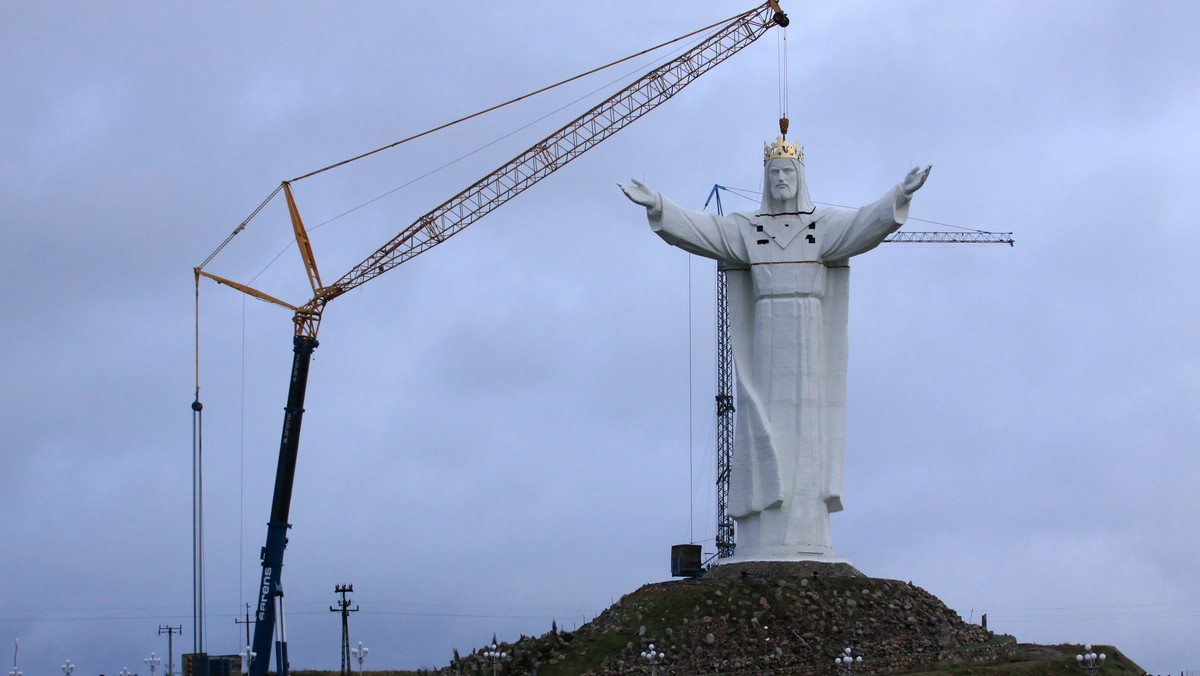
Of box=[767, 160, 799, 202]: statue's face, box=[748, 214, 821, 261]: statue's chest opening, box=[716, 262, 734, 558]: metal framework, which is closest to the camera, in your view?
box=[748, 214, 821, 261]: statue's chest opening

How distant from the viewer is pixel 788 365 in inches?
1978

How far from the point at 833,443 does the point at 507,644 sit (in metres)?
11.4

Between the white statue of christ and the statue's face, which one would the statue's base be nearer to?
the white statue of christ

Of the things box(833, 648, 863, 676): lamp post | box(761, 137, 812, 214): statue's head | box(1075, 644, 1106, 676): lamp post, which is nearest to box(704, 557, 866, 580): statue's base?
box(833, 648, 863, 676): lamp post

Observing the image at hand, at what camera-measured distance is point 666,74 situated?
6806 cm

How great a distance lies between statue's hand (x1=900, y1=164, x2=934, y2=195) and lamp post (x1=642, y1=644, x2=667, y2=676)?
582 inches

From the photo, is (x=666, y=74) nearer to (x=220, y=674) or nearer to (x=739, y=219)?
(x=739, y=219)

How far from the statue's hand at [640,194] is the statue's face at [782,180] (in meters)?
3.80


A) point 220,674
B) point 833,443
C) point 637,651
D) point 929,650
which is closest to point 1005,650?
point 929,650

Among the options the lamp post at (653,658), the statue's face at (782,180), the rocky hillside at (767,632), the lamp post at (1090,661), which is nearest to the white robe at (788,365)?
the statue's face at (782,180)

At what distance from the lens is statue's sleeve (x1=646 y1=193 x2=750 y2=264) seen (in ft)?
165

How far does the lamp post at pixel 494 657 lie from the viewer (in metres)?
48.3

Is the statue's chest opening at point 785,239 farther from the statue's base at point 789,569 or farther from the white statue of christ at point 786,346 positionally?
the statue's base at point 789,569

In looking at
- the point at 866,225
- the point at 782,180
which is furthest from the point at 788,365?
the point at 782,180
